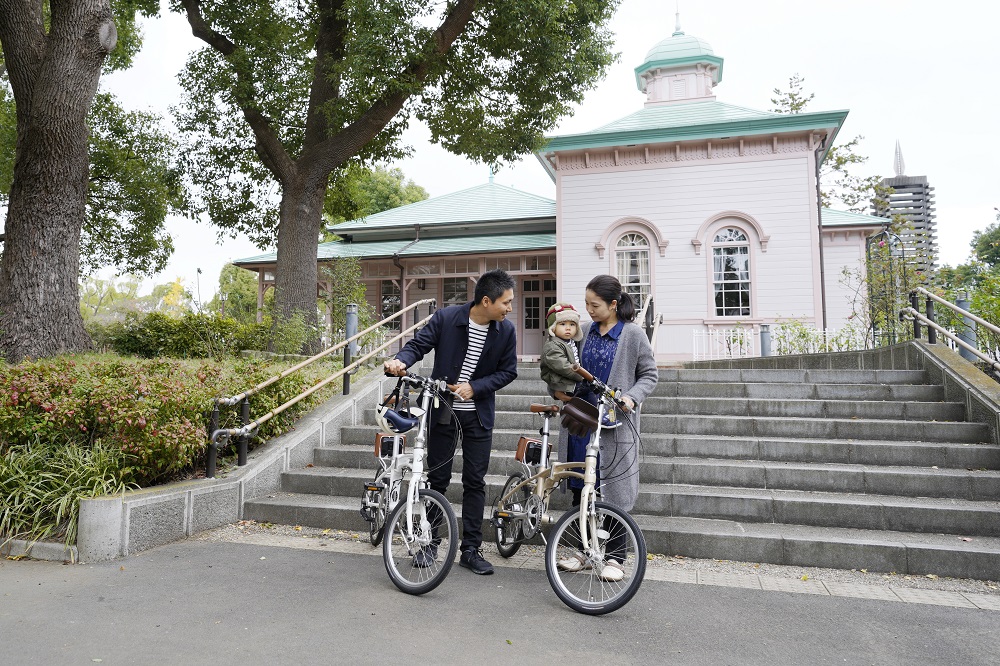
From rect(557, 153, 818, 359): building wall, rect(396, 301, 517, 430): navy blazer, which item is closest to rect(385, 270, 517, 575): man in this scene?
rect(396, 301, 517, 430): navy blazer

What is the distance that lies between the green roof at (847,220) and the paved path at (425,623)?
13.8m

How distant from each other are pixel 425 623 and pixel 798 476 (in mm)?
3390

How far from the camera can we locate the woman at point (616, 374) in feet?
12.0

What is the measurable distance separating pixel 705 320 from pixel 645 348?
10.3m

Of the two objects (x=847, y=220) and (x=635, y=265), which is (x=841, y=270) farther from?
(x=635, y=265)

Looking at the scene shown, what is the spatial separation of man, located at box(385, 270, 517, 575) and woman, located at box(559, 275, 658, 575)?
20.7 inches

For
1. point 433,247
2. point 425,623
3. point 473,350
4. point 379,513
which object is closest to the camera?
point 425,623

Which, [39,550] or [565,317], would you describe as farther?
[39,550]

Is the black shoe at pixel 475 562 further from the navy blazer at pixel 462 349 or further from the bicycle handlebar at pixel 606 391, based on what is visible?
the bicycle handlebar at pixel 606 391

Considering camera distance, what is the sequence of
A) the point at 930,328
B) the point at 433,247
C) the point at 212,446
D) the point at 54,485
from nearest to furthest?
the point at 54,485, the point at 212,446, the point at 930,328, the point at 433,247

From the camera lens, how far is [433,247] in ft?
56.2

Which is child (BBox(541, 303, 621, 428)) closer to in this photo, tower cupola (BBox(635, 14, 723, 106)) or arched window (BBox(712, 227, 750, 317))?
arched window (BBox(712, 227, 750, 317))

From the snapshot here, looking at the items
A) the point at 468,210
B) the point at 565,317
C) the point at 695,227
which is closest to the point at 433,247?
the point at 468,210

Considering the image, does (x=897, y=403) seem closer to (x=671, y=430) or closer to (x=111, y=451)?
(x=671, y=430)
